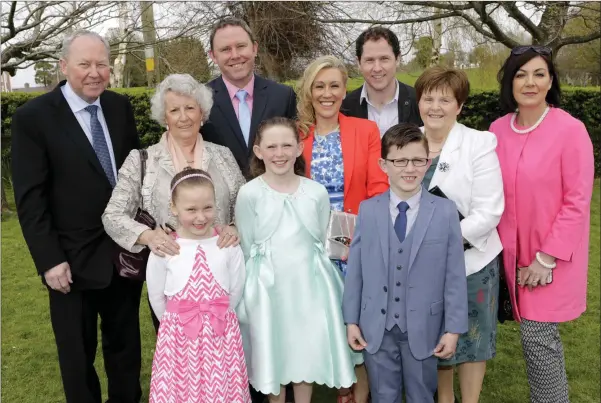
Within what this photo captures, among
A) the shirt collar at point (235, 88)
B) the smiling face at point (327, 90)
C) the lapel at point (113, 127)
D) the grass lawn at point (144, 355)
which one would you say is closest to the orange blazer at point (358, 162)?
the smiling face at point (327, 90)

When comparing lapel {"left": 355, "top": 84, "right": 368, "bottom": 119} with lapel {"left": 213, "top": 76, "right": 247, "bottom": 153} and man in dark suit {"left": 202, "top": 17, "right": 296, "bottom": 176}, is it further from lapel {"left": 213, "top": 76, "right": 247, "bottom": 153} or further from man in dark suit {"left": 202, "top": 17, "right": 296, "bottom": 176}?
lapel {"left": 213, "top": 76, "right": 247, "bottom": 153}

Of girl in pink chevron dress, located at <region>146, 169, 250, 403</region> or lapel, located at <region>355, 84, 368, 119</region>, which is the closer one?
girl in pink chevron dress, located at <region>146, 169, 250, 403</region>

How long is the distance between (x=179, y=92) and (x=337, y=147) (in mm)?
948

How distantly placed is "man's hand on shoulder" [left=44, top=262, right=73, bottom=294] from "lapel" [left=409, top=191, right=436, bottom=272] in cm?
189

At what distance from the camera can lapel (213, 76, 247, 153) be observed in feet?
11.3

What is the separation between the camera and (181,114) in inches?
118

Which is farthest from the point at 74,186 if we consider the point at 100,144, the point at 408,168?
the point at 408,168

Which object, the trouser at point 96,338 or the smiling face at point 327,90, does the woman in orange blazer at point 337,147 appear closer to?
the smiling face at point 327,90

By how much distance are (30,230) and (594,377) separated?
4.16 meters

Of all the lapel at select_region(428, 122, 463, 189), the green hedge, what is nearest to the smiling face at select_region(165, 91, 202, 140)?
the lapel at select_region(428, 122, 463, 189)

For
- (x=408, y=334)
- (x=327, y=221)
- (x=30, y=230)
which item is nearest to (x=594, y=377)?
(x=408, y=334)

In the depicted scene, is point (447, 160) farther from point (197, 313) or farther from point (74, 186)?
point (74, 186)

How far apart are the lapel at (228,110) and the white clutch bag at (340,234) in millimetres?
816

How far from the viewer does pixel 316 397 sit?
13.1 feet
